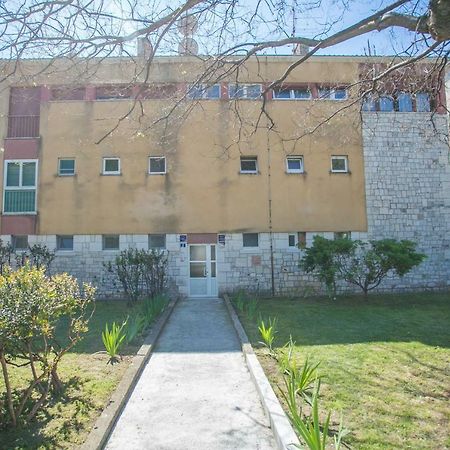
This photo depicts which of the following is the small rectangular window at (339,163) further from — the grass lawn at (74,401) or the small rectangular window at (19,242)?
the small rectangular window at (19,242)

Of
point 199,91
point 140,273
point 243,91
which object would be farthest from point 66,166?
point 199,91

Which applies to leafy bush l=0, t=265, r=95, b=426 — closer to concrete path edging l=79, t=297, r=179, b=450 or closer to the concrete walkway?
concrete path edging l=79, t=297, r=179, b=450

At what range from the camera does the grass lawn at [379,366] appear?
4.44 metres

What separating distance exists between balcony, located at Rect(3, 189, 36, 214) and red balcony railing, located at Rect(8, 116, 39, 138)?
7.87ft

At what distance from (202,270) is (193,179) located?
3.73 m

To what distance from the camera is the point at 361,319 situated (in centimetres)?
1161

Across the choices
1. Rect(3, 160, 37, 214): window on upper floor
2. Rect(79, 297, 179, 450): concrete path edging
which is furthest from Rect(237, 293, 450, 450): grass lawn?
Rect(3, 160, 37, 214): window on upper floor

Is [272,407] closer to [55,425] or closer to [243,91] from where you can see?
[55,425]

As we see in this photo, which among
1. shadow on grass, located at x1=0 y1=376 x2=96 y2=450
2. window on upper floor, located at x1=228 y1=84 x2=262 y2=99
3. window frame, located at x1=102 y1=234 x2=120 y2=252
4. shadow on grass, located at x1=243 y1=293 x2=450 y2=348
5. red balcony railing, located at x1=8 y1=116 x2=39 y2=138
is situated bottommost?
shadow on grass, located at x1=0 y1=376 x2=96 y2=450

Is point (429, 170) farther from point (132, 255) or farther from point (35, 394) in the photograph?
point (35, 394)

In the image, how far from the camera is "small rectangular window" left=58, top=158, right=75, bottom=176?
691 inches

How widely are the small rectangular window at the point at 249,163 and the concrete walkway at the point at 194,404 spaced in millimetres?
9904

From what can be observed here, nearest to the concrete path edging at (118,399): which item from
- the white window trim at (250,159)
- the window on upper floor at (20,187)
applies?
the white window trim at (250,159)

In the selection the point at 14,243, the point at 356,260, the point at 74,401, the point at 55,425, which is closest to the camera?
the point at 55,425
